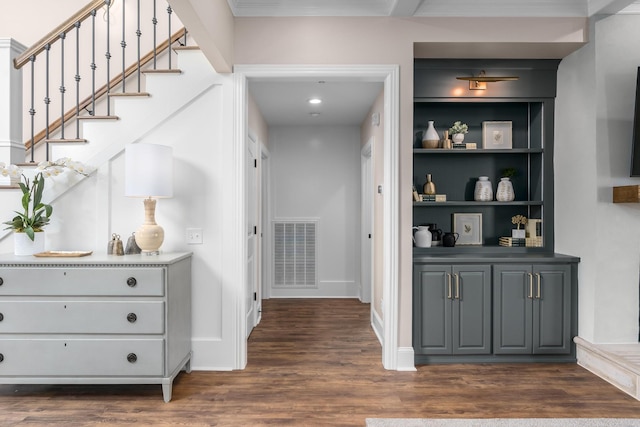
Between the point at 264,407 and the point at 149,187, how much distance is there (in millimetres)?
1604

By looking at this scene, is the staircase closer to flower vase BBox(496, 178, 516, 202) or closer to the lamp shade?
the lamp shade

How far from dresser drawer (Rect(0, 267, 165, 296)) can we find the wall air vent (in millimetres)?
3137

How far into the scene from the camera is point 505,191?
3.57m

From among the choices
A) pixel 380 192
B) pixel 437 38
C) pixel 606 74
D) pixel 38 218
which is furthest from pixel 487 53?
pixel 38 218

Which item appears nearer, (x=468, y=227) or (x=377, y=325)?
(x=468, y=227)

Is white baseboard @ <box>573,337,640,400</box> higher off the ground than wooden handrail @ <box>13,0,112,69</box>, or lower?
lower

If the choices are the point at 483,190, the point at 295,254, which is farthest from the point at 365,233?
the point at 483,190

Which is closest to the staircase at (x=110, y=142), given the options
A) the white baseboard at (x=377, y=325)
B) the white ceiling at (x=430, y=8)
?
the white ceiling at (x=430, y=8)

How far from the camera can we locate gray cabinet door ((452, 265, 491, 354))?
3205 millimetres

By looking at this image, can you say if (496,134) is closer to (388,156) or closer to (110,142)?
(388,156)

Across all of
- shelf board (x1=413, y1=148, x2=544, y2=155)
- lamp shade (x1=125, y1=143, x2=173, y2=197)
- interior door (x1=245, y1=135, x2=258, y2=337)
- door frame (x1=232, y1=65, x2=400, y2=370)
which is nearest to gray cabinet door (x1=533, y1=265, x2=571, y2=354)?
shelf board (x1=413, y1=148, x2=544, y2=155)

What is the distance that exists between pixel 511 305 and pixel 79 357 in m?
3.12

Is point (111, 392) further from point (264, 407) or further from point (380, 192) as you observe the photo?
point (380, 192)

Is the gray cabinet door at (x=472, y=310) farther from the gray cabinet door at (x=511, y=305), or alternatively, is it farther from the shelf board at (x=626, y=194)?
the shelf board at (x=626, y=194)
